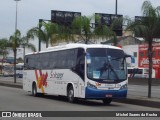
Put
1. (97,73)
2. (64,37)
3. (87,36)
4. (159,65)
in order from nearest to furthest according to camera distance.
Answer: (97,73) < (87,36) < (64,37) < (159,65)

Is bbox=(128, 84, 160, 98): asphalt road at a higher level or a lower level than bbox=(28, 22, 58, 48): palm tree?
lower

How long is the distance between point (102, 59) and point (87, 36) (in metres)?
13.4

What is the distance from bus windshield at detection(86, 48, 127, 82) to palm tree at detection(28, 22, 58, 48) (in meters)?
18.1

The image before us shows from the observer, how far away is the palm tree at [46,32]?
41.2m

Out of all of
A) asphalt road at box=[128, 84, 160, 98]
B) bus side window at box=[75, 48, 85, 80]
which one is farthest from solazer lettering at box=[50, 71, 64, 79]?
asphalt road at box=[128, 84, 160, 98]

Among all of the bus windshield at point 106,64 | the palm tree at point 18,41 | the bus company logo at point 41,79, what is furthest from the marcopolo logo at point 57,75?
the palm tree at point 18,41

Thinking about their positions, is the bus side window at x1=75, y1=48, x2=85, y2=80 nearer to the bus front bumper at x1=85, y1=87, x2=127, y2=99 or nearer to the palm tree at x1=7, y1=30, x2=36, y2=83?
the bus front bumper at x1=85, y1=87, x2=127, y2=99

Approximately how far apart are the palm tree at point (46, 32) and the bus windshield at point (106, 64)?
18063 millimetres

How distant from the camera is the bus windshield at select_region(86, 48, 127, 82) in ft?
75.1

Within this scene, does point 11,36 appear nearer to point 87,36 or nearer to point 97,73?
point 87,36

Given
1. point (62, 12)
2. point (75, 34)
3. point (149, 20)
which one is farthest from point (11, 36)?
point (149, 20)

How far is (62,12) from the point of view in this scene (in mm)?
54500

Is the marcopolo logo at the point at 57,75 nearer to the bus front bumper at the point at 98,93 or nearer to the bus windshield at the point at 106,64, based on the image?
the bus windshield at the point at 106,64

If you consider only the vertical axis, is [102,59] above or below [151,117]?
above
